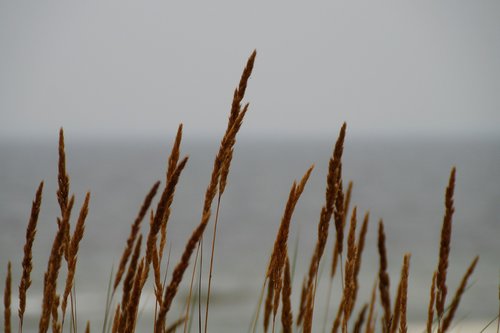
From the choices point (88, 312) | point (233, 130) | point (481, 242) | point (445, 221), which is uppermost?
point (233, 130)

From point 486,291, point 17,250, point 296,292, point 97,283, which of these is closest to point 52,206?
point 17,250

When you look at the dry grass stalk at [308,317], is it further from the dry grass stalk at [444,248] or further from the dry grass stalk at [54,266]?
the dry grass stalk at [54,266]

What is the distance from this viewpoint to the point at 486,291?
14023 mm

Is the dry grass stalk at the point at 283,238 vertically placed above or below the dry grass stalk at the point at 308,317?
above

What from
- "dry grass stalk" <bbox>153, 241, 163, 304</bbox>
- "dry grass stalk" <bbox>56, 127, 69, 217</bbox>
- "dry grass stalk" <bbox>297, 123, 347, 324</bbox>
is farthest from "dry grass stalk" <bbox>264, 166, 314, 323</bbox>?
"dry grass stalk" <bbox>56, 127, 69, 217</bbox>

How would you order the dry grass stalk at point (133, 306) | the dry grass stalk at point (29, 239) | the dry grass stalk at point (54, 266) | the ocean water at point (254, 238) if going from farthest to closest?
the ocean water at point (254, 238) → the dry grass stalk at point (29, 239) → the dry grass stalk at point (54, 266) → the dry grass stalk at point (133, 306)

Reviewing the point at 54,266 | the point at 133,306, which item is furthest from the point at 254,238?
the point at 133,306

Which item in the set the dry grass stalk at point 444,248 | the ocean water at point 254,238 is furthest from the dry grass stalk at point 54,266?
the dry grass stalk at point 444,248

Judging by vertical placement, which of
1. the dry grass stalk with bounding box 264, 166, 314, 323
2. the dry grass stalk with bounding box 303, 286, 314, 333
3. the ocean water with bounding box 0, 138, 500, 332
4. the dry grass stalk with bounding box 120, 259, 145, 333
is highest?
the dry grass stalk with bounding box 264, 166, 314, 323

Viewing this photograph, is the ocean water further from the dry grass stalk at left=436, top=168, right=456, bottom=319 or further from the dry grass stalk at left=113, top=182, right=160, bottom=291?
the dry grass stalk at left=436, top=168, right=456, bottom=319

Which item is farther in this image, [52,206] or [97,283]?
[52,206]

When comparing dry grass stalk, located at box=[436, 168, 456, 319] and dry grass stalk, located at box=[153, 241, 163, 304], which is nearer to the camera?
dry grass stalk, located at box=[153, 241, 163, 304]

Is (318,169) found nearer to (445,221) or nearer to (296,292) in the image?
(296,292)

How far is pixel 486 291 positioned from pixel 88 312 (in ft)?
32.9
